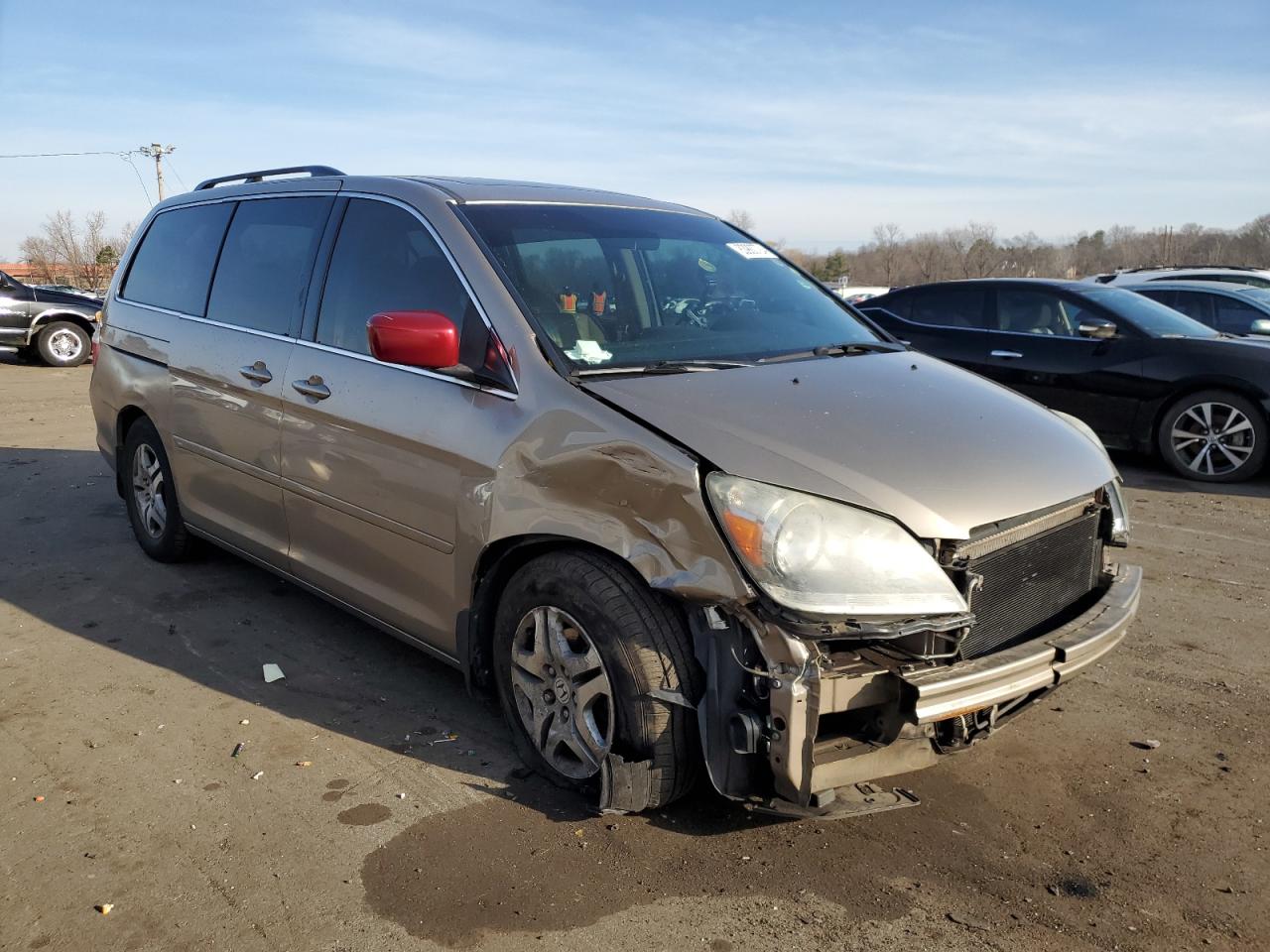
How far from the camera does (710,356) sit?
3494 mm

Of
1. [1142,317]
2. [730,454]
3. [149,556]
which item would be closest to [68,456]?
[149,556]

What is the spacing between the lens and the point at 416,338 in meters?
3.19

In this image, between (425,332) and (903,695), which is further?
(425,332)

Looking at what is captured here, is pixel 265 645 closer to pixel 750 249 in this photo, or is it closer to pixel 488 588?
pixel 488 588

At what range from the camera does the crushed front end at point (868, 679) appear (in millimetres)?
2562

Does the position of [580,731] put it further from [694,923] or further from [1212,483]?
[1212,483]

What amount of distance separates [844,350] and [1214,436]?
18.2ft

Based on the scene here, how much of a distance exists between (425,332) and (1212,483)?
7.00 metres

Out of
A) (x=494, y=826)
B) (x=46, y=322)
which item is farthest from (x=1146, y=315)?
(x=46, y=322)

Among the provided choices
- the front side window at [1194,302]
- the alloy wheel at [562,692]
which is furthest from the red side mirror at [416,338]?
the front side window at [1194,302]

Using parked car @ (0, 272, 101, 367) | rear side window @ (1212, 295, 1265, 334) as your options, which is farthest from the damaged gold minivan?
parked car @ (0, 272, 101, 367)

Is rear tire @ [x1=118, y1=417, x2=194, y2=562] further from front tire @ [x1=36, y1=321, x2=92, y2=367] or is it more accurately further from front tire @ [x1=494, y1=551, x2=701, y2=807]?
front tire @ [x1=36, y1=321, x2=92, y2=367]

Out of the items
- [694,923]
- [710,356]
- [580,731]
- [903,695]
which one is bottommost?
[694,923]

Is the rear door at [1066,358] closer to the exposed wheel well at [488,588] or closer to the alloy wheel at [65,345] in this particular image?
the exposed wheel well at [488,588]
